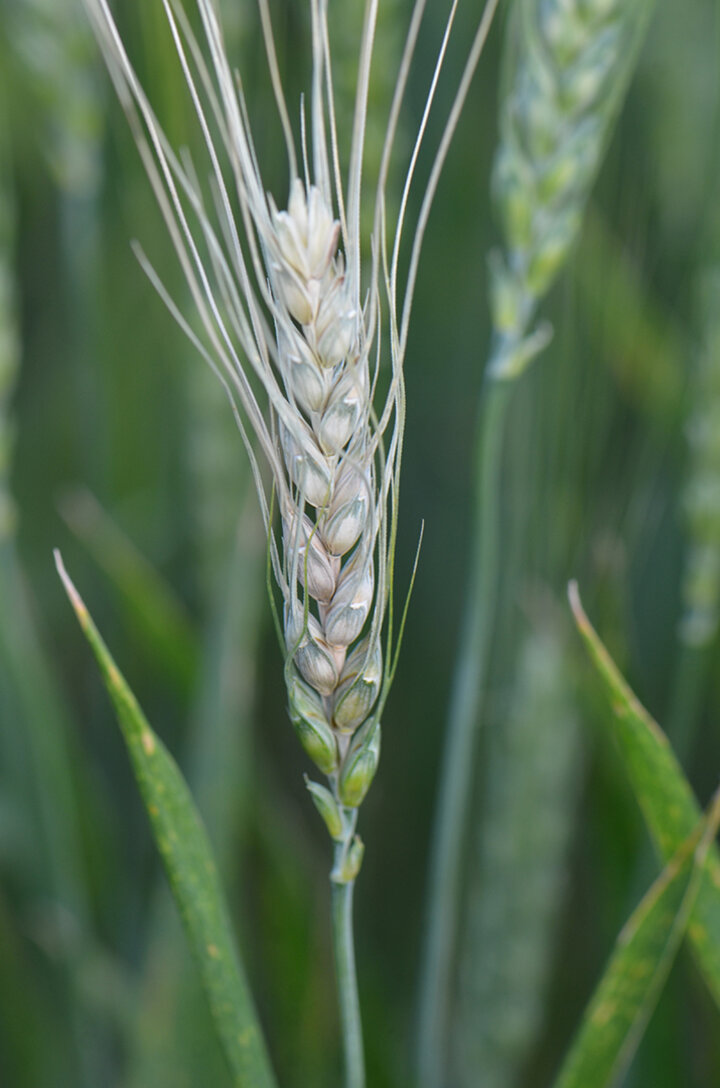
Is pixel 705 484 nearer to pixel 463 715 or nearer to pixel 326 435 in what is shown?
pixel 463 715

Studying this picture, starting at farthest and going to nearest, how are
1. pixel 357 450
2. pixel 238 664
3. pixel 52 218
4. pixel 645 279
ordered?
1. pixel 52 218
2. pixel 645 279
3. pixel 238 664
4. pixel 357 450

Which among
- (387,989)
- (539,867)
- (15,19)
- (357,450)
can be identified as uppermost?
(15,19)

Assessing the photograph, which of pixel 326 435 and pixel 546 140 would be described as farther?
pixel 546 140

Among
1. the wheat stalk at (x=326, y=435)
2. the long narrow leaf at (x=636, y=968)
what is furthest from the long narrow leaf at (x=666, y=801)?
the wheat stalk at (x=326, y=435)

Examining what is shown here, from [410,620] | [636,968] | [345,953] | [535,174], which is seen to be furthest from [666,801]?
[410,620]

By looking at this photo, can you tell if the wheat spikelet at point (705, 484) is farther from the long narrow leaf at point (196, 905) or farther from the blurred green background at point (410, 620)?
the long narrow leaf at point (196, 905)

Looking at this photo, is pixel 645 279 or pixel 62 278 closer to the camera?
pixel 645 279

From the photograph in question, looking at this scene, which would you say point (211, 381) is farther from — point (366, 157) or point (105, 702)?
point (105, 702)

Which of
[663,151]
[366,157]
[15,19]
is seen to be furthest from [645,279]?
[15,19]
